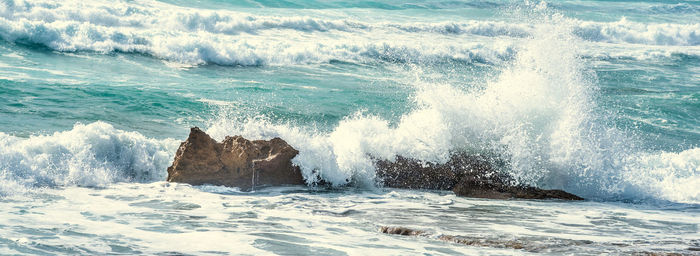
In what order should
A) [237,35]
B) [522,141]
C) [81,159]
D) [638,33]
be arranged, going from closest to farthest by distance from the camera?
[81,159]
[522,141]
[237,35]
[638,33]

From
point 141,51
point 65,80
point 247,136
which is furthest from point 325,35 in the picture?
point 247,136

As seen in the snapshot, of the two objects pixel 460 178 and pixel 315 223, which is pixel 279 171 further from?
pixel 460 178

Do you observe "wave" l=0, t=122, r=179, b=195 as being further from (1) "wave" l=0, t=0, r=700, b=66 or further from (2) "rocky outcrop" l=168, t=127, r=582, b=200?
(1) "wave" l=0, t=0, r=700, b=66

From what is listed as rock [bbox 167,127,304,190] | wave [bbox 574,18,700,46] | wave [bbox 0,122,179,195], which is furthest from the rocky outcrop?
wave [bbox 574,18,700,46]

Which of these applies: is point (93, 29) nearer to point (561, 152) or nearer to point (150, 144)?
point (150, 144)

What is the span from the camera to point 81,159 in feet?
23.7

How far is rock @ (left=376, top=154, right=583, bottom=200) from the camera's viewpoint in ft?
24.6

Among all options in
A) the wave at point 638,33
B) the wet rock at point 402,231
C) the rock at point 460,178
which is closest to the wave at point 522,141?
the rock at point 460,178

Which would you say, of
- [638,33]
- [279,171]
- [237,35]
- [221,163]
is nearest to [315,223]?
[279,171]

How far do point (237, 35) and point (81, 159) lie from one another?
13530 mm

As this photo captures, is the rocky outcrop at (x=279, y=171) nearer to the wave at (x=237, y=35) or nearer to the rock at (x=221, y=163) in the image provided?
the rock at (x=221, y=163)

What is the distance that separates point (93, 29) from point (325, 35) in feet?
25.0

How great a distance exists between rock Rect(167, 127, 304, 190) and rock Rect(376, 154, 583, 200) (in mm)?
1312

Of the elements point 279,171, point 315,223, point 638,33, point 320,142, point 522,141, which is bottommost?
point 315,223
